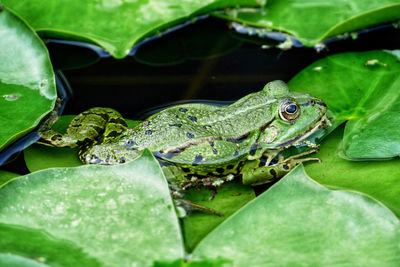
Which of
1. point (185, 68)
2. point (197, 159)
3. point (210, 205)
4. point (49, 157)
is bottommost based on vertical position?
point (210, 205)

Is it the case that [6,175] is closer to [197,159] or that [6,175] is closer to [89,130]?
[89,130]

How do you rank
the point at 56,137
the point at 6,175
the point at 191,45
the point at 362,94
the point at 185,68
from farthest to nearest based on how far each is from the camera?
the point at 191,45 < the point at 185,68 < the point at 362,94 < the point at 56,137 < the point at 6,175

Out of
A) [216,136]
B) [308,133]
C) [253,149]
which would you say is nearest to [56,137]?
[216,136]

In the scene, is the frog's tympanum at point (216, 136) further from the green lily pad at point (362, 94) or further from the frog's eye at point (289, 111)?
the green lily pad at point (362, 94)

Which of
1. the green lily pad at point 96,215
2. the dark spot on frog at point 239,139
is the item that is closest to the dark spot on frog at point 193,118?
the dark spot on frog at point 239,139

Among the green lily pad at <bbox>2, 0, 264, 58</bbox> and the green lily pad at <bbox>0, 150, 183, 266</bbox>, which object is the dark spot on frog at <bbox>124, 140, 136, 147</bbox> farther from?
the green lily pad at <bbox>2, 0, 264, 58</bbox>

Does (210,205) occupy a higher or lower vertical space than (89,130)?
lower
